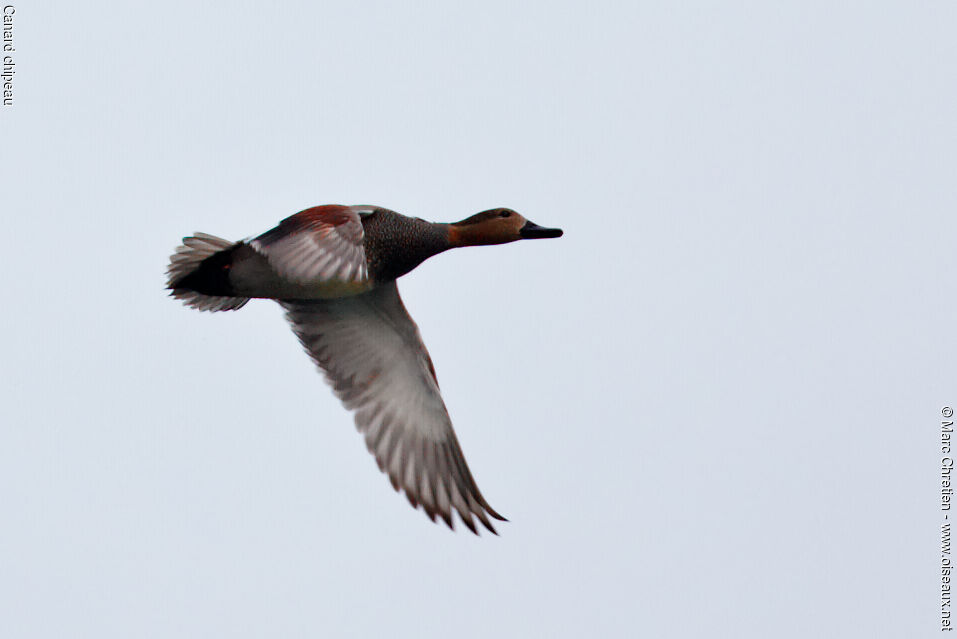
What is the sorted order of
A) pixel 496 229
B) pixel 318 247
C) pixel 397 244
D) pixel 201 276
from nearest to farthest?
pixel 318 247, pixel 397 244, pixel 201 276, pixel 496 229

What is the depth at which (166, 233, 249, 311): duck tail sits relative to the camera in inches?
277

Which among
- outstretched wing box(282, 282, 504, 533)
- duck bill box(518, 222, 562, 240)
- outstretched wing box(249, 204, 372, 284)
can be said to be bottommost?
outstretched wing box(282, 282, 504, 533)

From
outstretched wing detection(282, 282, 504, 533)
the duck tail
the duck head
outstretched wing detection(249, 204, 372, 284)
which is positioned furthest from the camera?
outstretched wing detection(282, 282, 504, 533)

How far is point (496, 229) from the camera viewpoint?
733cm

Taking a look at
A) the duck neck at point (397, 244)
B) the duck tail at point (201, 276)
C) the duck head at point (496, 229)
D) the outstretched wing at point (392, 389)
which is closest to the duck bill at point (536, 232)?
the duck head at point (496, 229)

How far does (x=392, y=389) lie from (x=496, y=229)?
3.65 ft

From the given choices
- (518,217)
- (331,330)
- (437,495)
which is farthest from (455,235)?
(437,495)

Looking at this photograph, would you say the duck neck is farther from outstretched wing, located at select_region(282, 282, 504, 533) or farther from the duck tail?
the duck tail

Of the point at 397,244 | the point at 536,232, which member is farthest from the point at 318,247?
the point at 536,232

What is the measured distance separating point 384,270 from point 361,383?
34.7 inches

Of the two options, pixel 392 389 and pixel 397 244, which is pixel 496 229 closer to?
pixel 397 244

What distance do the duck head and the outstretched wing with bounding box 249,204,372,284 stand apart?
2.70ft

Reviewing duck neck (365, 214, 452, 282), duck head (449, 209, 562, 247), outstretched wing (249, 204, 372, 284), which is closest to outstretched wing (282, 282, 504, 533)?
duck neck (365, 214, 452, 282)

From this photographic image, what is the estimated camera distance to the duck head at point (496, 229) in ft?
23.8
